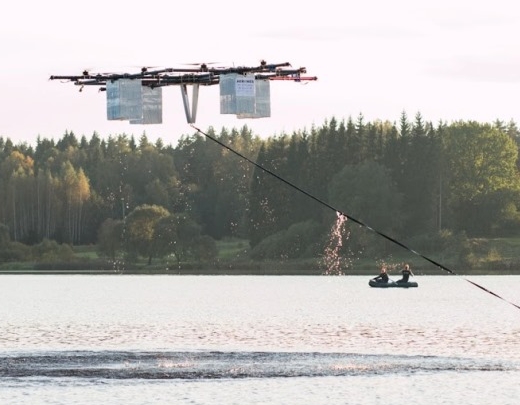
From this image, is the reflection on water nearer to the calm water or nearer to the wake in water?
the calm water

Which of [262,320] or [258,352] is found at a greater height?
[262,320]

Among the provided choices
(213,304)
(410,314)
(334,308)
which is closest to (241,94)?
(410,314)

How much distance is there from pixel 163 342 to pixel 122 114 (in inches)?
972

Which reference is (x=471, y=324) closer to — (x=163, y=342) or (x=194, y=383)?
(x=163, y=342)

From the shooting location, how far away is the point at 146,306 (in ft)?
414

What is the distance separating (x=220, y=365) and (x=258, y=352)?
7599 millimetres

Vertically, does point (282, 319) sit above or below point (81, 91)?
below

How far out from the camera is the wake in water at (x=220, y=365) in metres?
58.2

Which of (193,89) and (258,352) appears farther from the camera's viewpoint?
(258,352)

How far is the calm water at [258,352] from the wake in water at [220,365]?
0.05 metres

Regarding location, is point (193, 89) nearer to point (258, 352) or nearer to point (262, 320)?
point (258, 352)

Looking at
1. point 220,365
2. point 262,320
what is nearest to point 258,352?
point 220,365

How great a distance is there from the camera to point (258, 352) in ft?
228

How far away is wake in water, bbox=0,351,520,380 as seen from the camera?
58188 millimetres
